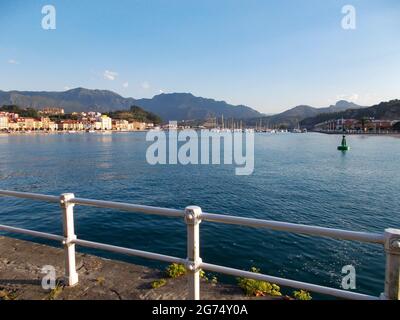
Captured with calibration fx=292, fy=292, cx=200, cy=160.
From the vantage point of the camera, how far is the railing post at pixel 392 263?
2.82 meters

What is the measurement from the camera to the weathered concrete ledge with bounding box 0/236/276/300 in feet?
14.9

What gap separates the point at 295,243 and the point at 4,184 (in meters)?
35.0

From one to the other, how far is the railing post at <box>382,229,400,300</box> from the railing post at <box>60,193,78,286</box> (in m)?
4.17

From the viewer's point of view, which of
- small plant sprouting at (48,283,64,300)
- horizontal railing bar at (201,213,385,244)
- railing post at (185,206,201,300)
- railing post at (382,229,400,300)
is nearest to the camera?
railing post at (382,229,400,300)

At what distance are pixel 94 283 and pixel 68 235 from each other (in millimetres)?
939

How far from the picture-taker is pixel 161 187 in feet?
111

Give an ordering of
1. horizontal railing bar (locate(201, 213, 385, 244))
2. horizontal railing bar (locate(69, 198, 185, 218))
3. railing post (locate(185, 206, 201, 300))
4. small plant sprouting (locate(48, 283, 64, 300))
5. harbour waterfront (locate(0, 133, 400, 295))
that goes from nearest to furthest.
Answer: horizontal railing bar (locate(201, 213, 385, 244)) < railing post (locate(185, 206, 201, 300)) < horizontal railing bar (locate(69, 198, 185, 218)) < small plant sprouting (locate(48, 283, 64, 300)) < harbour waterfront (locate(0, 133, 400, 295))

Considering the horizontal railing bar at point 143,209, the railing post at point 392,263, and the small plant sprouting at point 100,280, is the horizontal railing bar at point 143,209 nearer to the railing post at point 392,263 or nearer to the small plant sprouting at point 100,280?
the small plant sprouting at point 100,280

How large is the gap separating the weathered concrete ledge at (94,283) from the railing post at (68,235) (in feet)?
0.54

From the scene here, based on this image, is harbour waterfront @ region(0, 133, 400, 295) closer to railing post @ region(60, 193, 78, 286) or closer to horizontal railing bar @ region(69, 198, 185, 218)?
railing post @ region(60, 193, 78, 286)

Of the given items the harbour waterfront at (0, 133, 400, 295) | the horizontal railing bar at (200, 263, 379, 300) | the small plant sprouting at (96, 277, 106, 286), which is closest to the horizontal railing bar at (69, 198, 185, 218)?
the horizontal railing bar at (200, 263, 379, 300)

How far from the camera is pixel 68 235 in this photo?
15.3 ft

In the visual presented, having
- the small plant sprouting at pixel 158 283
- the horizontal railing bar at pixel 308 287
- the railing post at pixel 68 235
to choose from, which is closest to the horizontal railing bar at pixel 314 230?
the horizontal railing bar at pixel 308 287

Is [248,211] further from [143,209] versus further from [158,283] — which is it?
[143,209]
